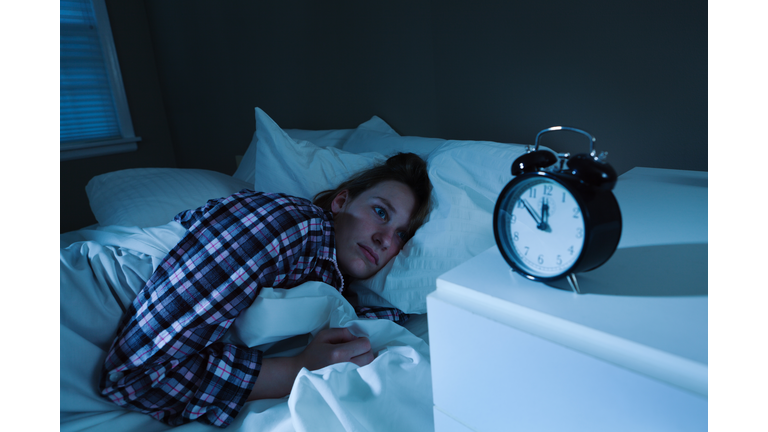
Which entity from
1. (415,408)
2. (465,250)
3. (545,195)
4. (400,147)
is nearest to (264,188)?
(400,147)

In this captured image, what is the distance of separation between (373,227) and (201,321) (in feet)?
1.58

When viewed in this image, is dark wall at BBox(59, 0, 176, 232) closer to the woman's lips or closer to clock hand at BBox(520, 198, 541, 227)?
the woman's lips

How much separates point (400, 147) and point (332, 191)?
0.89ft

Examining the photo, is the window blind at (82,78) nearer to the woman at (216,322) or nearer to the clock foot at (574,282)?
the woman at (216,322)

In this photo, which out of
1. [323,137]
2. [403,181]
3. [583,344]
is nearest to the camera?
[583,344]

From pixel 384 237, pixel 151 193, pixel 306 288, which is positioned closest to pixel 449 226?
pixel 384 237

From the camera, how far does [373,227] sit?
1.11 m

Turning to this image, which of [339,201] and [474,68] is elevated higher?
[474,68]

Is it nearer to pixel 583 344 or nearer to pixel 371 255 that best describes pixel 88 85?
pixel 371 255

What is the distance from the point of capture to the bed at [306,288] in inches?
26.8

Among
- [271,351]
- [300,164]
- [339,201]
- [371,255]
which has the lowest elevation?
[271,351]

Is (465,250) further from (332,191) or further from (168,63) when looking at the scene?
(168,63)

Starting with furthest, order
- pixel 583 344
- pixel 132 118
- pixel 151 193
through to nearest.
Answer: pixel 132 118 < pixel 151 193 < pixel 583 344

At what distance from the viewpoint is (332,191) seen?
133cm
